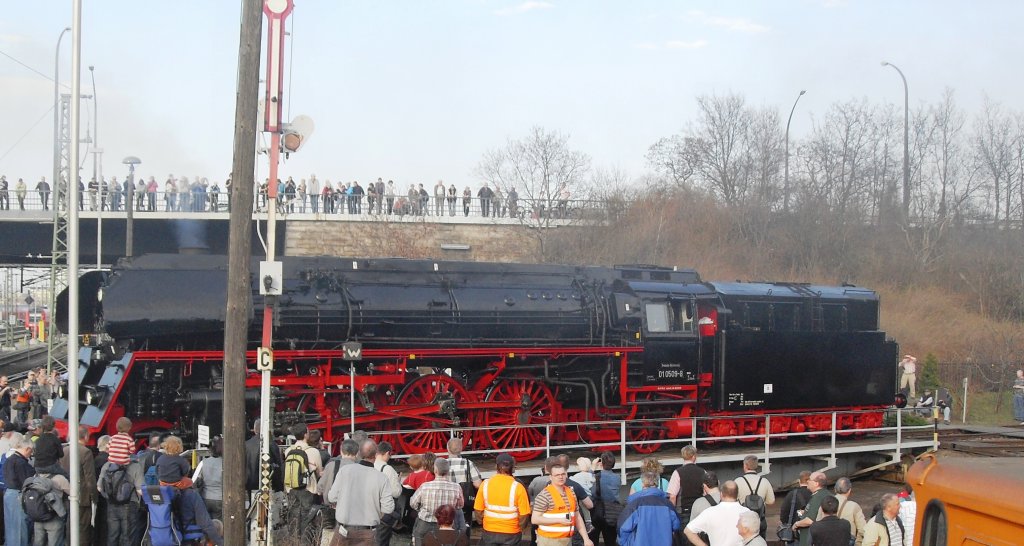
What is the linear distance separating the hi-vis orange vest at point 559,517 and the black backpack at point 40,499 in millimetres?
5294

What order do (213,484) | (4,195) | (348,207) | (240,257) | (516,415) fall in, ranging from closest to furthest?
(240,257), (213,484), (516,415), (4,195), (348,207)

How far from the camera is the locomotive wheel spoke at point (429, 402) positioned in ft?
54.5

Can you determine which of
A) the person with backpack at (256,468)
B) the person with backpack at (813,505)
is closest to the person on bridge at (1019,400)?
the person with backpack at (813,505)

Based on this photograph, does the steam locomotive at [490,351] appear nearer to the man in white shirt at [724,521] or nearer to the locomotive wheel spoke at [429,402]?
the locomotive wheel spoke at [429,402]

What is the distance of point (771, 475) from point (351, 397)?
9172mm

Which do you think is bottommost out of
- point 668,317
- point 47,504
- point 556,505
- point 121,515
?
point 121,515

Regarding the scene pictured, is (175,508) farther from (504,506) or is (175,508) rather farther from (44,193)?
(44,193)

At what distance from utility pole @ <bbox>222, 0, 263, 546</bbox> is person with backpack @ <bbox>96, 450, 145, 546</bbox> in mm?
1283

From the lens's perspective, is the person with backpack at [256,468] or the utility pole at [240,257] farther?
the person with backpack at [256,468]

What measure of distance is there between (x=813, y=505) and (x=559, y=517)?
9.67 ft

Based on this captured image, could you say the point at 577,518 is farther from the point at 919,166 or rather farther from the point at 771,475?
Answer: the point at 919,166

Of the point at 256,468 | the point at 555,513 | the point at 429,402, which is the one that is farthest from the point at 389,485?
the point at 429,402

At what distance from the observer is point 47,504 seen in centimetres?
1023

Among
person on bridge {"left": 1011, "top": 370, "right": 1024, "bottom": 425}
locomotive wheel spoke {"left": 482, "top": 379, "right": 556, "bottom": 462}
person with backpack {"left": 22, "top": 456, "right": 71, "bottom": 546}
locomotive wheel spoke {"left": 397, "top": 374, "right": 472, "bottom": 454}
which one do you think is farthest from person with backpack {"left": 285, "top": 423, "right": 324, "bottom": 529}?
person on bridge {"left": 1011, "top": 370, "right": 1024, "bottom": 425}
